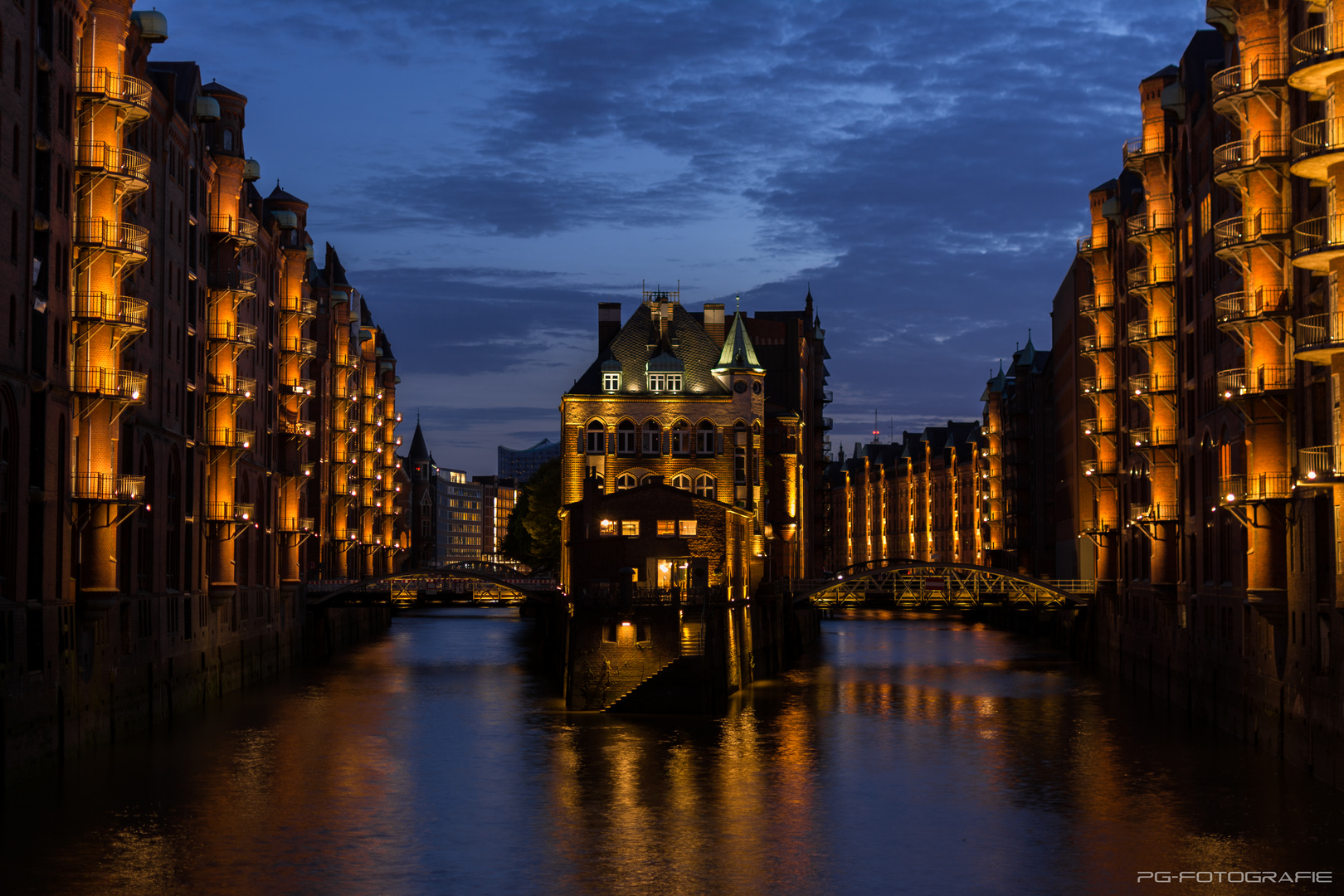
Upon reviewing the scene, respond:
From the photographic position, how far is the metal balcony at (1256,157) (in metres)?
49.4

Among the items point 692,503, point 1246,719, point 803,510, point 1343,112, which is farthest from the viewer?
point 803,510

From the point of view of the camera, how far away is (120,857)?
131 ft

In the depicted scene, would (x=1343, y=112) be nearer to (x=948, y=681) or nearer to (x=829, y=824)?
(x=829, y=824)

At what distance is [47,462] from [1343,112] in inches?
1520

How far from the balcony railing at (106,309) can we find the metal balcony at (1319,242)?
36.3m

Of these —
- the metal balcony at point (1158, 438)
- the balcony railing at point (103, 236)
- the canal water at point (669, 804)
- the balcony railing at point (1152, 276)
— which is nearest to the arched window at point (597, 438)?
the canal water at point (669, 804)

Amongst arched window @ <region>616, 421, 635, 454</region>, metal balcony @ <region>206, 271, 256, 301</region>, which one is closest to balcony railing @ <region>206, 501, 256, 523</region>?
metal balcony @ <region>206, 271, 256, 301</region>

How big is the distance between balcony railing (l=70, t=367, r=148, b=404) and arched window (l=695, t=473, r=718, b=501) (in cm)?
4864

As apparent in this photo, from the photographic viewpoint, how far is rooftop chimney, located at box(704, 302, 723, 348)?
108562 millimetres

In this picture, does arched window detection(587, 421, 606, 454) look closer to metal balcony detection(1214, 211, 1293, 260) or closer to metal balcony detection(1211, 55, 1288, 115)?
metal balcony detection(1214, 211, 1293, 260)

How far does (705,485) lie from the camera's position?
99.1 metres

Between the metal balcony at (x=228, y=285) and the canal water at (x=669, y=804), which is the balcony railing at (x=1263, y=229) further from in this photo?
the metal balcony at (x=228, y=285)

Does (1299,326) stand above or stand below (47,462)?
above

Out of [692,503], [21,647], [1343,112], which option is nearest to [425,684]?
[692,503]
